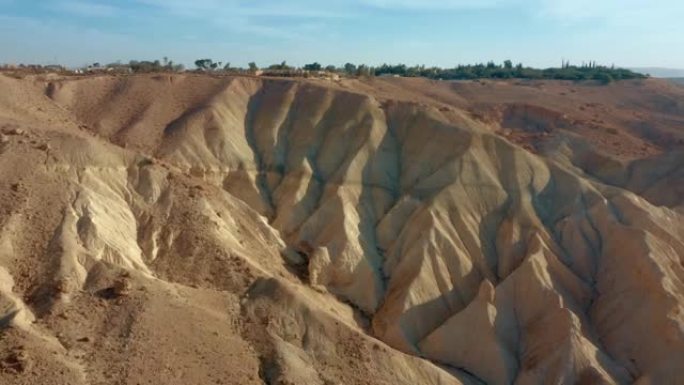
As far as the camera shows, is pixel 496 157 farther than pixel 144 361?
Yes

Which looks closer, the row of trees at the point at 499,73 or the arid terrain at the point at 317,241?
the arid terrain at the point at 317,241

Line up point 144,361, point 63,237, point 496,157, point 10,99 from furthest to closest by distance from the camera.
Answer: point 496,157, point 10,99, point 63,237, point 144,361

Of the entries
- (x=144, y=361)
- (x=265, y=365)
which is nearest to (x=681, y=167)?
(x=265, y=365)

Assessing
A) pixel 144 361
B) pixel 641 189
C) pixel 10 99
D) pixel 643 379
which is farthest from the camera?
pixel 641 189

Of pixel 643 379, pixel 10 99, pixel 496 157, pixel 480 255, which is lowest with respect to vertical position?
pixel 643 379

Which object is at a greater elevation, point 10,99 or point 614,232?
point 10,99

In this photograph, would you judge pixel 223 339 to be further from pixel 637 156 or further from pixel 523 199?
pixel 637 156

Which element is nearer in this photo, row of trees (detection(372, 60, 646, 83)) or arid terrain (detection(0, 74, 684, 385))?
arid terrain (detection(0, 74, 684, 385))

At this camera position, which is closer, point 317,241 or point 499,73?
point 317,241
